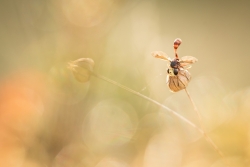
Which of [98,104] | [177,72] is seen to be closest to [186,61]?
[177,72]

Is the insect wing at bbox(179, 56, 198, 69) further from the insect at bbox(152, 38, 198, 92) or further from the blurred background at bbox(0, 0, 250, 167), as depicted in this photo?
the blurred background at bbox(0, 0, 250, 167)

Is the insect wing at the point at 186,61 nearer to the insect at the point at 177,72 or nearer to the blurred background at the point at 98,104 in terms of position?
the insect at the point at 177,72

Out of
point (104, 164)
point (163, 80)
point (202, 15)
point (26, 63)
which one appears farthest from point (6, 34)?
point (202, 15)

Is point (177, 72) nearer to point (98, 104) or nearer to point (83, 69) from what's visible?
point (83, 69)

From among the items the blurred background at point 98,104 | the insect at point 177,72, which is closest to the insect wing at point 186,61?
the insect at point 177,72

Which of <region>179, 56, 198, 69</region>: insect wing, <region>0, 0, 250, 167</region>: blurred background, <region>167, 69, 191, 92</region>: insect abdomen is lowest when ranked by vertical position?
<region>167, 69, 191, 92</region>: insect abdomen

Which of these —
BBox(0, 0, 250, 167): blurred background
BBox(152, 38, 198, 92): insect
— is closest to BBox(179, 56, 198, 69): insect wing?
BBox(152, 38, 198, 92): insect
